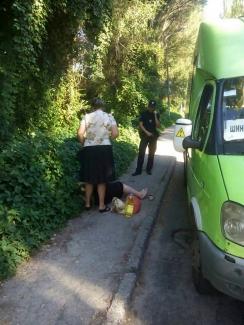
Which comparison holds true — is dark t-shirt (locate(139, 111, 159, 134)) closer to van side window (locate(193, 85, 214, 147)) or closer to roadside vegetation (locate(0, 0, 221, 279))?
roadside vegetation (locate(0, 0, 221, 279))

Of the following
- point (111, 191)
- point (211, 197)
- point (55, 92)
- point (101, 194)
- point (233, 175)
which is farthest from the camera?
point (55, 92)

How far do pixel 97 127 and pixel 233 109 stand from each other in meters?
2.93

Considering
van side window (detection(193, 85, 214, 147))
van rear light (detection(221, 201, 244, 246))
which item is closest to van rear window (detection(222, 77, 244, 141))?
van side window (detection(193, 85, 214, 147))

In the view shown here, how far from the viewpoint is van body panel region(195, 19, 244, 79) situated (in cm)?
445

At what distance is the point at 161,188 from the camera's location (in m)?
9.16

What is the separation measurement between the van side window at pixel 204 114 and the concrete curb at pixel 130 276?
64.6 inches

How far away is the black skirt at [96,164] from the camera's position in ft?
22.9

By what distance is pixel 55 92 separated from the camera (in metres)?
12.8

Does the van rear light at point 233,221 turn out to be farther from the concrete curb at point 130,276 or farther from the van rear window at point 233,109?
the concrete curb at point 130,276

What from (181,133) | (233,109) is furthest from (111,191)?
(233,109)

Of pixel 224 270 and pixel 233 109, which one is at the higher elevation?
pixel 233 109

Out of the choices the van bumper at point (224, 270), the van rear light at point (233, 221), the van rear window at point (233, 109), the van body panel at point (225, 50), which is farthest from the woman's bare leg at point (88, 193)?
the van rear light at point (233, 221)

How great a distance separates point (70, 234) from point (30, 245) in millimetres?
882

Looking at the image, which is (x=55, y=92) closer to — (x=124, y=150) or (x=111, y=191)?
(x=124, y=150)
